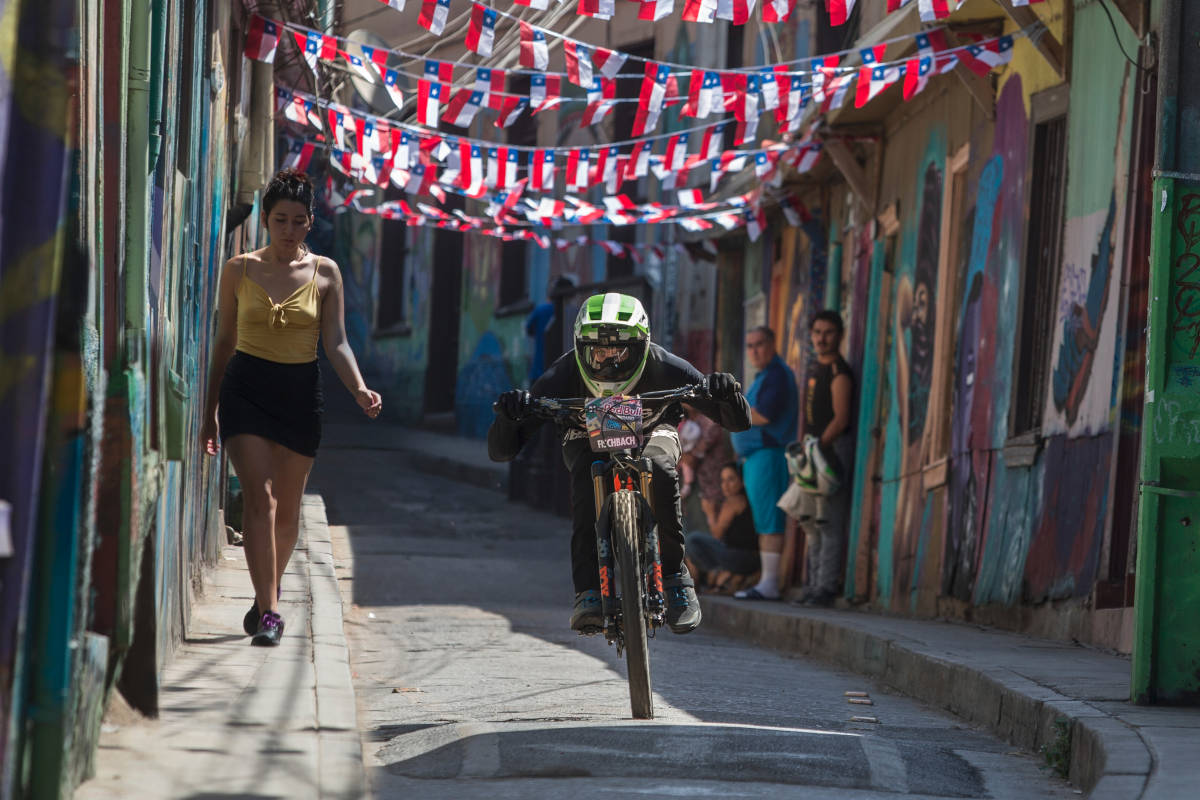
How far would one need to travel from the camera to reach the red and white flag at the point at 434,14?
9266 millimetres

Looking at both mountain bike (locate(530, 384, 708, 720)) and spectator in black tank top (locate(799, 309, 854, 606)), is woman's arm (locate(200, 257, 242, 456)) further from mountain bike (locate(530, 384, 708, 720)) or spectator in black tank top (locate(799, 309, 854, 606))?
spectator in black tank top (locate(799, 309, 854, 606))

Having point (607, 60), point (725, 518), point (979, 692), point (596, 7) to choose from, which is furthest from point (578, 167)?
point (979, 692)

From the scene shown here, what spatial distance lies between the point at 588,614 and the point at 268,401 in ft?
4.92

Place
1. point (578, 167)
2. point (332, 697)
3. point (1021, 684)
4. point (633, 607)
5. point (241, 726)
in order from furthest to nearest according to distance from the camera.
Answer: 1. point (578, 167)
2. point (1021, 684)
3. point (633, 607)
4. point (332, 697)
5. point (241, 726)

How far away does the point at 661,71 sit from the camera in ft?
37.0

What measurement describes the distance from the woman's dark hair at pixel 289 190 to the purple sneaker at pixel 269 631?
60.4 inches

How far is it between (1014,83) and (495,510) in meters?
10.5

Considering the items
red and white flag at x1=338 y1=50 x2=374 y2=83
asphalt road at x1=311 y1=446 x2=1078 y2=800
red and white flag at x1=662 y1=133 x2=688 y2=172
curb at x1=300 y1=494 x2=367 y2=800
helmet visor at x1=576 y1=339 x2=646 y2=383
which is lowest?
asphalt road at x1=311 y1=446 x2=1078 y2=800

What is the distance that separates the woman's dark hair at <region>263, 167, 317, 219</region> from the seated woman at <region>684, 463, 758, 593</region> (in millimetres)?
7809

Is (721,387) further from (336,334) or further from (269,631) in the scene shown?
(269,631)

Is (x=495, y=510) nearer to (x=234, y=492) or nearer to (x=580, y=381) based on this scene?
(x=234, y=492)

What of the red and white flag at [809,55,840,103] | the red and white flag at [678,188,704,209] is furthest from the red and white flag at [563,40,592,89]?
the red and white flag at [678,188,704,209]

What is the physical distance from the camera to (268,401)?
6980 millimetres

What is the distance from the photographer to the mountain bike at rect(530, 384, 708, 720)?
6277 millimetres
